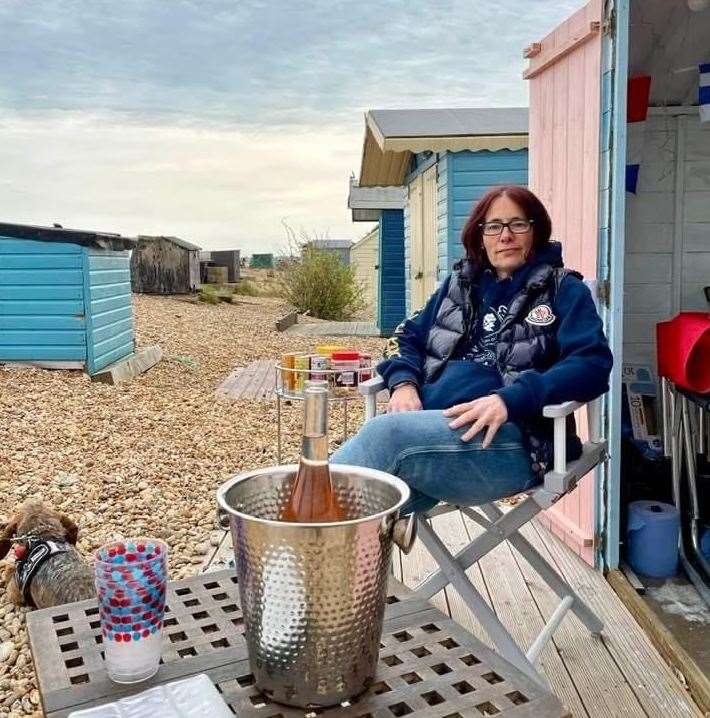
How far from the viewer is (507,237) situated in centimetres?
248

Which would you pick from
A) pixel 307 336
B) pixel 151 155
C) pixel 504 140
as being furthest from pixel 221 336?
pixel 504 140

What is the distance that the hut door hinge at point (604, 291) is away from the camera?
2.92m

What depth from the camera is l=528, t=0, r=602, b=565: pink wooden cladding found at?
3.02 meters

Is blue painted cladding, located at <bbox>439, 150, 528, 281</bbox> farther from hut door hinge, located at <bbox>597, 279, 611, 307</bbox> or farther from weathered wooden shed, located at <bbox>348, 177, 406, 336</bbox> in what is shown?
hut door hinge, located at <bbox>597, 279, 611, 307</bbox>

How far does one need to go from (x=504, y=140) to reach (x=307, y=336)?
5570 mm

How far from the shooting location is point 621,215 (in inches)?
113

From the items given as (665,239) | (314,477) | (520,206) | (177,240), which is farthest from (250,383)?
(177,240)

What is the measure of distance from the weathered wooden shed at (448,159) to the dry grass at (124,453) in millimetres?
2816

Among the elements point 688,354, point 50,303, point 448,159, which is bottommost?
point 688,354

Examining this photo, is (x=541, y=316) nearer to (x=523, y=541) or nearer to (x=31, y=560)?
(x=523, y=541)

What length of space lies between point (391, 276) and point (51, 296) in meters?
7.08

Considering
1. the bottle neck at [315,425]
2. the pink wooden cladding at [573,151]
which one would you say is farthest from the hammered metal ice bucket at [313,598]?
the pink wooden cladding at [573,151]

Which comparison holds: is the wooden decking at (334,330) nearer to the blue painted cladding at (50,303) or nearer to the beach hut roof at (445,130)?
the beach hut roof at (445,130)

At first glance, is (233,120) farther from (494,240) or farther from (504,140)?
(494,240)
